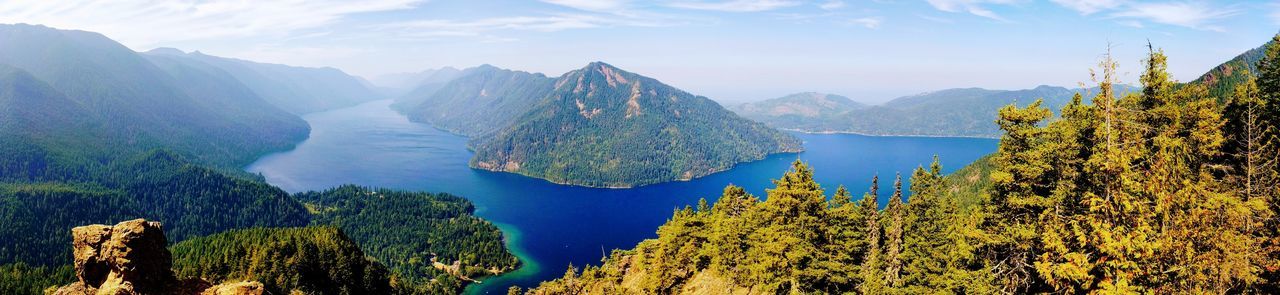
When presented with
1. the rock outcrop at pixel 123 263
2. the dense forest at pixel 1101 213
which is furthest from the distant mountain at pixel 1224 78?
the rock outcrop at pixel 123 263

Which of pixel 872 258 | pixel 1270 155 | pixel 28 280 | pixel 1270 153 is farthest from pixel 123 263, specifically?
pixel 28 280

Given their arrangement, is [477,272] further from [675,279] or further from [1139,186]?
[1139,186]

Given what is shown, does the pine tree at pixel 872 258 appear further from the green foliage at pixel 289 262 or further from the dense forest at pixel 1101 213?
the green foliage at pixel 289 262

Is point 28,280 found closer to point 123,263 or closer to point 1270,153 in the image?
point 123,263

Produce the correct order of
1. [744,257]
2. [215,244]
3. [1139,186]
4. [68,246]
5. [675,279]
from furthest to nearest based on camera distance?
[68,246] < [215,244] < [675,279] < [744,257] < [1139,186]

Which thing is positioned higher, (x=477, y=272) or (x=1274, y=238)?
(x=1274, y=238)

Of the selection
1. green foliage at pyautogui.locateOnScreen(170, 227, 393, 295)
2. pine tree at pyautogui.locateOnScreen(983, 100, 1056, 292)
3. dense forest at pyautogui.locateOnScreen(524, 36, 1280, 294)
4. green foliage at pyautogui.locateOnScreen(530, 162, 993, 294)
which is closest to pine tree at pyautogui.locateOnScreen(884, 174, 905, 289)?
green foliage at pyautogui.locateOnScreen(530, 162, 993, 294)

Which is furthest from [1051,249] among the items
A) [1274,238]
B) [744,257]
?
[744,257]
